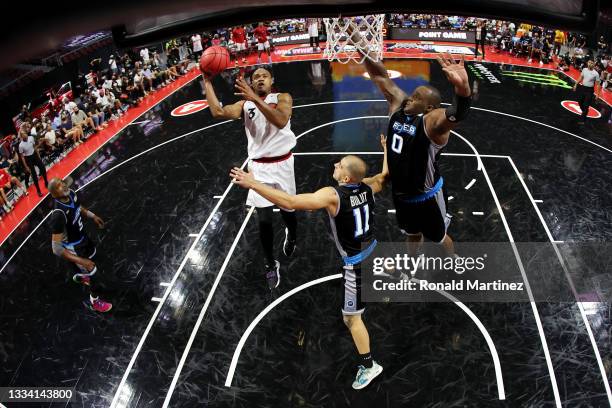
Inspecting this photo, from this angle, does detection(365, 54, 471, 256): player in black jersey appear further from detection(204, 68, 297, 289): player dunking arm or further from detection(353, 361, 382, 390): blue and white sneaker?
detection(353, 361, 382, 390): blue and white sneaker

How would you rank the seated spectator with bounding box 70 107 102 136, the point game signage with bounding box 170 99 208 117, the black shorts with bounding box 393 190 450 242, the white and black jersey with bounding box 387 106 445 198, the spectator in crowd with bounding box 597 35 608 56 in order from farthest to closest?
the spectator in crowd with bounding box 597 35 608 56 → the point game signage with bounding box 170 99 208 117 → the seated spectator with bounding box 70 107 102 136 → the black shorts with bounding box 393 190 450 242 → the white and black jersey with bounding box 387 106 445 198

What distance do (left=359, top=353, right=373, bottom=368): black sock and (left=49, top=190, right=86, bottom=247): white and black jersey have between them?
391 cm

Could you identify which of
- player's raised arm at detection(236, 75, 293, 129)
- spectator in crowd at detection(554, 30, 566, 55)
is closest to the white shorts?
player's raised arm at detection(236, 75, 293, 129)

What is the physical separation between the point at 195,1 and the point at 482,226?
747 centimetres

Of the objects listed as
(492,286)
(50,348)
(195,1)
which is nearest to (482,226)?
(492,286)

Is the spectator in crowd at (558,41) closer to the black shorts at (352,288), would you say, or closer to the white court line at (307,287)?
the white court line at (307,287)

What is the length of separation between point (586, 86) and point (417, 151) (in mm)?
8180

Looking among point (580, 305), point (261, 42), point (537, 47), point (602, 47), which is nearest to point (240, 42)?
point (261, 42)

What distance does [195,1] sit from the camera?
0.85 m

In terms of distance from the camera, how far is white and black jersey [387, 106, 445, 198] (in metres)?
5.29

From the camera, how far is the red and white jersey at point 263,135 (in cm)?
580

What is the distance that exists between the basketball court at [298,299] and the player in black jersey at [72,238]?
17.3 inches

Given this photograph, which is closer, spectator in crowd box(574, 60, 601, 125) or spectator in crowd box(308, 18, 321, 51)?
spectator in crowd box(574, 60, 601, 125)

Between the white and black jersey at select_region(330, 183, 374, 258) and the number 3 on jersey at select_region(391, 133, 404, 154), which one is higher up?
the number 3 on jersey at select_region(391, 133, 404, 154)
